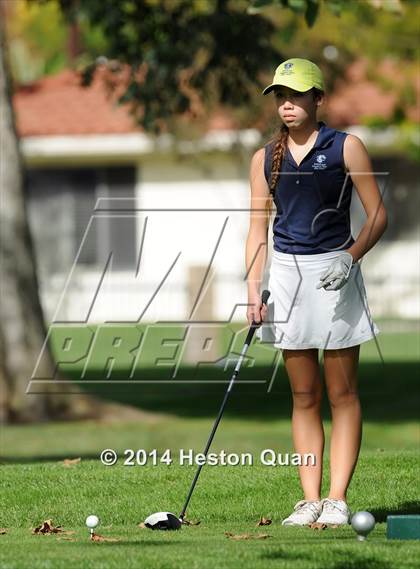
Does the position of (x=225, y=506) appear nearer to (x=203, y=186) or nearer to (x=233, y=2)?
(x=233, y=2)

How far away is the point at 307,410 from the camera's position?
817cm

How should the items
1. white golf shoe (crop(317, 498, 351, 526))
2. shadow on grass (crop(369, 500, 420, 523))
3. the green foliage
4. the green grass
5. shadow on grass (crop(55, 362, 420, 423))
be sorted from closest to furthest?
the green grass < white golf shoe (crop(317, 498, 351, 526)) < shadow on grass (crop(369, 500, 420, 523)) < the green foliage < shadow on grass (crop(55, 362, 420, 423))

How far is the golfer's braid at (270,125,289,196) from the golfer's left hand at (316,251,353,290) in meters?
0.51

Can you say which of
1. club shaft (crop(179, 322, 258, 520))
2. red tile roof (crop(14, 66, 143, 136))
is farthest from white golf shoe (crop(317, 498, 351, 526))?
red tile roof (crop(14, 66, 143, 136))

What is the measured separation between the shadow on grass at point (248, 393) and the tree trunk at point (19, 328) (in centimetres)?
98

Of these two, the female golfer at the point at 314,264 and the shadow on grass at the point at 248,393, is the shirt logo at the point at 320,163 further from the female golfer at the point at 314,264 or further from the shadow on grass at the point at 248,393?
the shadow on grass at the point at 248,393

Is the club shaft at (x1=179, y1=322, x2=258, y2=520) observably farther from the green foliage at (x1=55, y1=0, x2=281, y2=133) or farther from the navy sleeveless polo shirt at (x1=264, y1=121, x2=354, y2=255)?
the green foliage at (x1=55, y1=0, x2=281, y2=133)

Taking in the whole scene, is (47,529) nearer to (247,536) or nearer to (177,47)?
(247,536)

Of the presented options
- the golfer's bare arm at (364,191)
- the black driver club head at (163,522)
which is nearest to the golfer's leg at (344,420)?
the golfer's bare arm at (364,191)

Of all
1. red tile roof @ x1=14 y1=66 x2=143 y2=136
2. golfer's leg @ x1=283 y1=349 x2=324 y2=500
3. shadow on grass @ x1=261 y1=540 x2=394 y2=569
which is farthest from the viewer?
red tile roof @ x1=14 y1=66 x2=143 y2=136

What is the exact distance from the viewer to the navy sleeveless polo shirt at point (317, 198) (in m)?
7.89

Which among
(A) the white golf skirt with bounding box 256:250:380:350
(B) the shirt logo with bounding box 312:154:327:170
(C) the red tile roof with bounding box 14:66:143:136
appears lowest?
(C) the red tile roof with bounding box 14:66:143:136

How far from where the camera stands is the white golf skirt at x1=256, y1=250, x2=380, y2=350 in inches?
314

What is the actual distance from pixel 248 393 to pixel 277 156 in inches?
586
